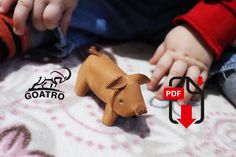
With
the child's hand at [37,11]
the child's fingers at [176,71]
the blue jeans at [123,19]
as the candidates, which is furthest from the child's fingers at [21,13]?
the child's fingers at [176,71]

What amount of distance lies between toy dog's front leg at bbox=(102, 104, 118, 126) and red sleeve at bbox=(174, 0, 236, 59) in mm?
240

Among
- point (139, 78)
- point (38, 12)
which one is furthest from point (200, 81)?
point (38, 12)

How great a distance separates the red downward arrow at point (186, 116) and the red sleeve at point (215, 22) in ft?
0.41

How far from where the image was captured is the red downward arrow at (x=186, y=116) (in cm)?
55

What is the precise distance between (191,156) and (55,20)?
30cm

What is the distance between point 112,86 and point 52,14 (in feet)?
0.64

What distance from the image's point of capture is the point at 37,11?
60 cm

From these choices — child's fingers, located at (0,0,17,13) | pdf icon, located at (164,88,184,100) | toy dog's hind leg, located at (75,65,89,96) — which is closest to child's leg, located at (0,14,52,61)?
child's fingers, located at (0,0,17,13)

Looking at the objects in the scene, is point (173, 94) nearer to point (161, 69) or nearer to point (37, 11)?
point (161, 69)

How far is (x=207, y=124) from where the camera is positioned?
0.55m

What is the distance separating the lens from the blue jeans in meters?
0.73

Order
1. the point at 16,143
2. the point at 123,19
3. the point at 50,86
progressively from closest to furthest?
the point at 16,143 < the point at 50,86 < the point at 123,19

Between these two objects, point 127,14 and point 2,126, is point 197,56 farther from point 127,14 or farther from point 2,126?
point 2,126

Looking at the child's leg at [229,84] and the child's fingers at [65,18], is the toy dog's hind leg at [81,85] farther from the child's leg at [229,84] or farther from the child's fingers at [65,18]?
the child's leg at [229,84]
